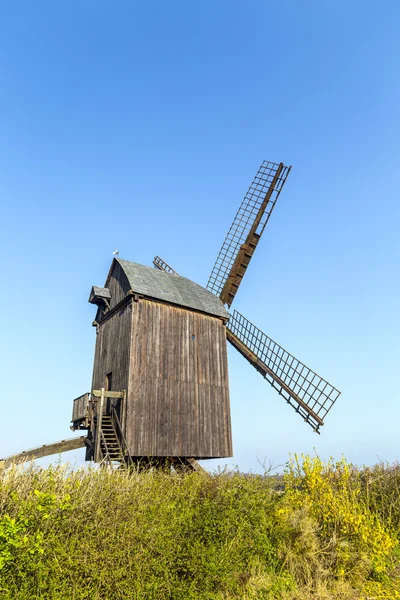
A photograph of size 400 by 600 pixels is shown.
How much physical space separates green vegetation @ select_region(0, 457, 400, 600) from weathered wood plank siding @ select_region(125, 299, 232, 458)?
4900 mm

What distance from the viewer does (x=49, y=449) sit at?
14805mm

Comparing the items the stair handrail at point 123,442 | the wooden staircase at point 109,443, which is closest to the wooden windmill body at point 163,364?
the stair handrail at point 123,442

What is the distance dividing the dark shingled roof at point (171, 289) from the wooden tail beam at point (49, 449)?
5887 millimetres

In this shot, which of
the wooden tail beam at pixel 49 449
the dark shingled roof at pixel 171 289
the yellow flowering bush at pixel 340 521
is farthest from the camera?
the dark shingled roof at pixel 171 289

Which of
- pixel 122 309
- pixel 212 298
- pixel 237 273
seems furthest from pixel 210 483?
pixel 237 273

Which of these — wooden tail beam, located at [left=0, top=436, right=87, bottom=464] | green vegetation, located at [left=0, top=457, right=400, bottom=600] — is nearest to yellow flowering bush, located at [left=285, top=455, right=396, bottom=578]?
green vegetation, located at [left=0, top=457, right=400, bottom=600]

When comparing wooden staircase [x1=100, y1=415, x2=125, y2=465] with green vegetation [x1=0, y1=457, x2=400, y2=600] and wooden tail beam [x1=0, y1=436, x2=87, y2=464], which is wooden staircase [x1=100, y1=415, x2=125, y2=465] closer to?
wooden tail beam [x1=0, y1=436, x2=87, y2=464]

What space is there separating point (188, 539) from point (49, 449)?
8935mm

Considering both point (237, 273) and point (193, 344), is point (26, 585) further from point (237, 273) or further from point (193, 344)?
point (237, 273)

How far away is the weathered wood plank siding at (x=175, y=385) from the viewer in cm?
1509

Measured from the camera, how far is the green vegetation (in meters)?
5.99

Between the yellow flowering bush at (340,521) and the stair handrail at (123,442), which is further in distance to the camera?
the stair handrail at (123,442)

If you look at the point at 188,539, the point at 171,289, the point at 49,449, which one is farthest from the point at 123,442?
the point at 188,539

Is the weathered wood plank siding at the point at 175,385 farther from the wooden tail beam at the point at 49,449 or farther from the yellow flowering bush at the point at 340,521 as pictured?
the yellow flowering bush at the point at 340,521
